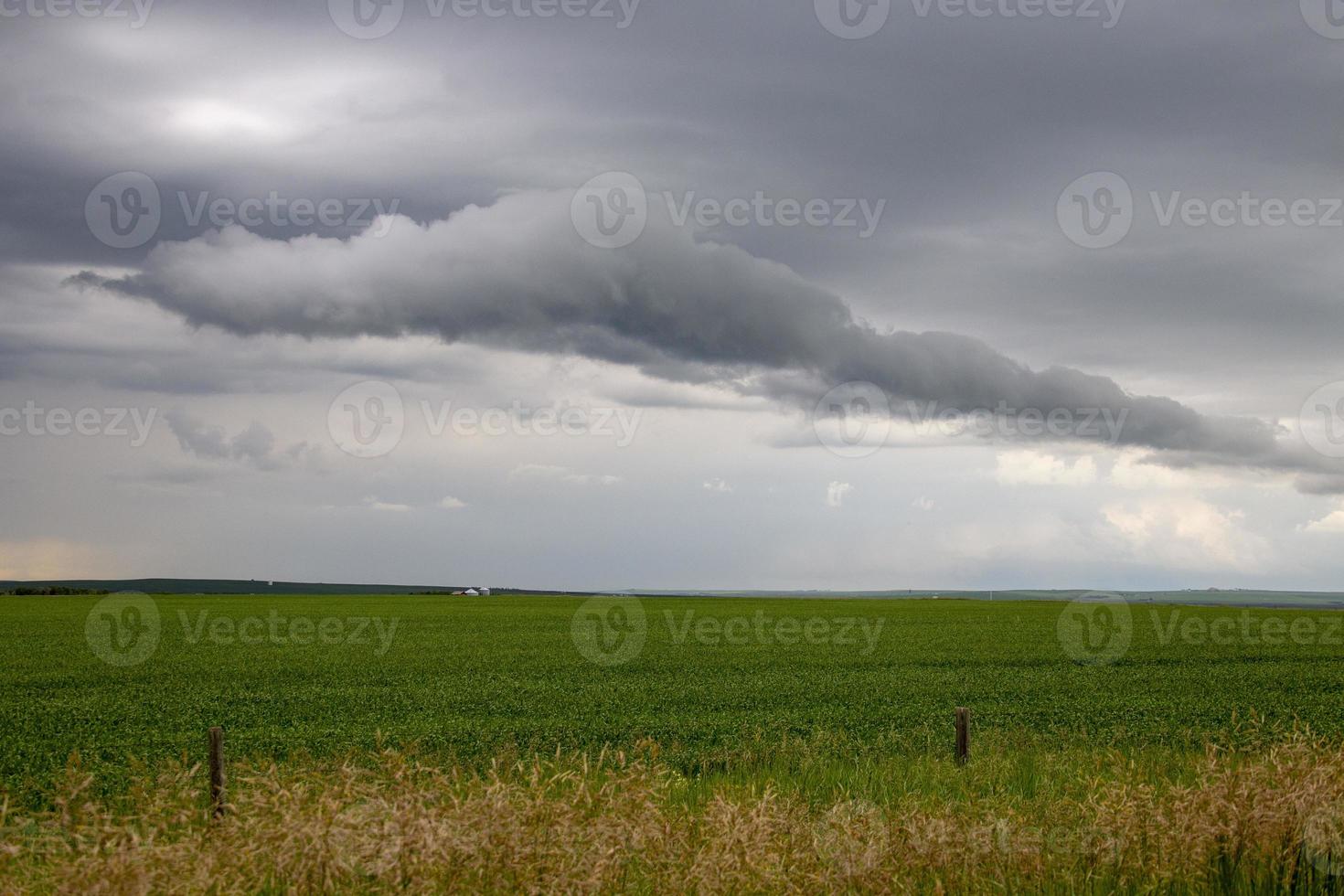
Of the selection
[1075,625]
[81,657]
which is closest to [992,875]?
[81,657]

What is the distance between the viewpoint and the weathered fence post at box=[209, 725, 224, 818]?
12613 mm

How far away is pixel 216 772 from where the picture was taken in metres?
13.0

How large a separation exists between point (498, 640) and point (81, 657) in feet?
72.2

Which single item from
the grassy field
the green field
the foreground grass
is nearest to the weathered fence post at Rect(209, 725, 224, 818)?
the grassy field

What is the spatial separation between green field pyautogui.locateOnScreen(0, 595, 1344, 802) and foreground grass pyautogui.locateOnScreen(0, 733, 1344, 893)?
667 centimetres

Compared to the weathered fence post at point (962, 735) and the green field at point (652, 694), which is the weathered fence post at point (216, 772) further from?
the weathered fence post at point (962, 735)

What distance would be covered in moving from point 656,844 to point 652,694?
2470 cm

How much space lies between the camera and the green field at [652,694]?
24062mm

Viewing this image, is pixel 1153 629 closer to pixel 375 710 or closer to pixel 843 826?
pixel 375 710

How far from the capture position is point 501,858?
8.80 metres

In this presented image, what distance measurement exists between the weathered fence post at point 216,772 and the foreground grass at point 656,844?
1.53m

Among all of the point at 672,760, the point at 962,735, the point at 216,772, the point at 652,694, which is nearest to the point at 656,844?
the point at 216,772

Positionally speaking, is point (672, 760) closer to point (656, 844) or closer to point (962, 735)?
point (962, 735)

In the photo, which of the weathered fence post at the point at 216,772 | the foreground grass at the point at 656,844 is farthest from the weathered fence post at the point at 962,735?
the weathered fence post at the point at 216,772
